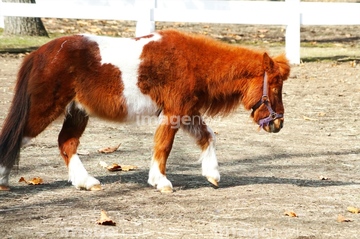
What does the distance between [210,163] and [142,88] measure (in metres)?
0.97

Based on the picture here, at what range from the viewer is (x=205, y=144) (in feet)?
24.2

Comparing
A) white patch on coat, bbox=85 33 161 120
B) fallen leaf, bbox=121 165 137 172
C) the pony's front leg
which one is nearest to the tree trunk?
fallen leaf, bbox=121 165 137 172

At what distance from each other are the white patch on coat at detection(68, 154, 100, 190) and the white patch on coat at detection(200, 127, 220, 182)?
102 cm

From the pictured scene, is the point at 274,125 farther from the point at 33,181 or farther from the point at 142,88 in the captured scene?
the point at 33,181

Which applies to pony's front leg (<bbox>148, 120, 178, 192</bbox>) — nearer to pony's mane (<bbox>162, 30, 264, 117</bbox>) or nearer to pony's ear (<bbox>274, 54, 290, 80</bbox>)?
pony's mane (<bbox>162, 30, 264, 117</bbox>)

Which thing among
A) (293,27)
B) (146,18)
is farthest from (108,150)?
(293,27)

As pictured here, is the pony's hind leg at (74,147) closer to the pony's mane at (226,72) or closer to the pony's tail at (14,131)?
the pony's tail at (14,131)

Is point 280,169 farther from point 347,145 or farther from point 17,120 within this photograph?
point 17,120

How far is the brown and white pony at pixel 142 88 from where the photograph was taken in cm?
684

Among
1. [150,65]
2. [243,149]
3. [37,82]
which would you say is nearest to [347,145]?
[243,149]

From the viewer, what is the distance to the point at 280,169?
8.23 m

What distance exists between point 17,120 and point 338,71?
860 cm

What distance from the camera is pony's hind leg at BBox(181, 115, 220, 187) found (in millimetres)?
7223

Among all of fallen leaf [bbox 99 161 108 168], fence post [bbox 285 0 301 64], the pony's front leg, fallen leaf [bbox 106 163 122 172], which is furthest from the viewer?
fence post [bbox 285 0 301 64]
